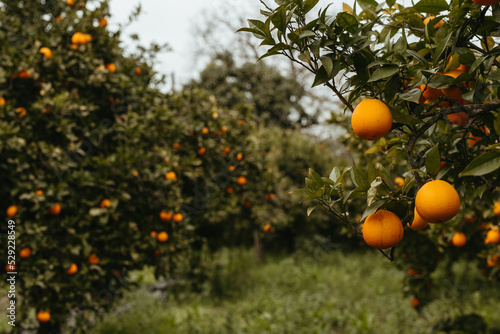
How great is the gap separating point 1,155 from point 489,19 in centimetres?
261

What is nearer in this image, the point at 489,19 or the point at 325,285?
the point at 489,19

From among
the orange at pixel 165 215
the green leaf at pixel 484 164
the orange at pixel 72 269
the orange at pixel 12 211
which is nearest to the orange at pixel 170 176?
the orange at pixel 165 215

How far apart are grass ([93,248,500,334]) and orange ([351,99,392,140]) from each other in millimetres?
3727

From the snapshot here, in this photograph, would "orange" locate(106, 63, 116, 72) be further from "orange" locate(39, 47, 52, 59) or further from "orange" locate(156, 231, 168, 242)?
"orange" locate(156, 231, 168, 242)

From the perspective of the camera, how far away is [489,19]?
3.10 ft

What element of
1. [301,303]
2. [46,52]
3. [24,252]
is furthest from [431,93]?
[301,303]

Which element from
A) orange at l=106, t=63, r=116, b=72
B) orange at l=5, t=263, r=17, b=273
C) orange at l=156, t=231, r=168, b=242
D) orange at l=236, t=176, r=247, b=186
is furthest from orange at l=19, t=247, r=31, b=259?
orange at l=236, t=176, r=247, b=186

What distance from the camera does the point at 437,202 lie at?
2.75ft

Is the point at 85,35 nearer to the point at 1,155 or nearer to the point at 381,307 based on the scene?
the point at 1,155

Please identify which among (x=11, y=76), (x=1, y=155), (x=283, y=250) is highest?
(x=11, y=76)

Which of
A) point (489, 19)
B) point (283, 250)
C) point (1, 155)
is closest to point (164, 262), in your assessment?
point (1, 155)

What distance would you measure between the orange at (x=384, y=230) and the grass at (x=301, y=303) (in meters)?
3.61

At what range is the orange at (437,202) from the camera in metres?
0.84

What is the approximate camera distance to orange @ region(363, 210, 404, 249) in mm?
917
